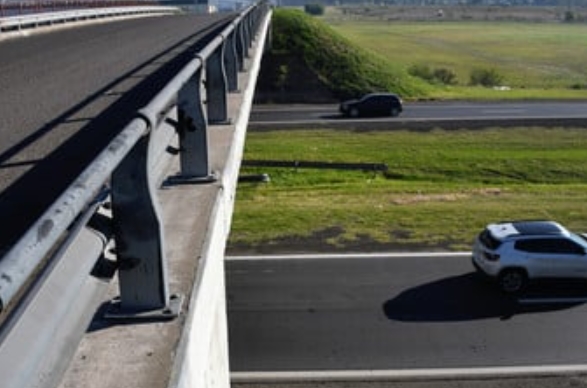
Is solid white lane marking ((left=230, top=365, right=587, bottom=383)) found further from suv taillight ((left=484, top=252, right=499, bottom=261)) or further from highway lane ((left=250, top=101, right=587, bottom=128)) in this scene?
highway lane ((left=250, top=101, right=587, bottom=128))

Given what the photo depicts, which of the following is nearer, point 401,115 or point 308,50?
point 401,115

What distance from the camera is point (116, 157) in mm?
3115

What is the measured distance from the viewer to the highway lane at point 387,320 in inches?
506

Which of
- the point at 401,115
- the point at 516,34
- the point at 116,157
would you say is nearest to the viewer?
the point at 116,157

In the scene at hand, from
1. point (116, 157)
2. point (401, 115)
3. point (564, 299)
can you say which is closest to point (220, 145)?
point (116, 157)

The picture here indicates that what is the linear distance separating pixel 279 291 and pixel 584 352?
5.94 m

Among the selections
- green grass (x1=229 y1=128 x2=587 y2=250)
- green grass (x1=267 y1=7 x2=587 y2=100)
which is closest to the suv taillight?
green grass (x1=229 y1=128 x2=587 y2=250)

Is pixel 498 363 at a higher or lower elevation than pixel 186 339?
lower

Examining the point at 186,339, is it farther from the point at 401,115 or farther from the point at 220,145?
the point at 401,115

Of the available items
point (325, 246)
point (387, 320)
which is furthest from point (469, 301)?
point (325, 246)

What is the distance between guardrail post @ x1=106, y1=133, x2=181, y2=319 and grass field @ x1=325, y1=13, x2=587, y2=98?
48.3 metres

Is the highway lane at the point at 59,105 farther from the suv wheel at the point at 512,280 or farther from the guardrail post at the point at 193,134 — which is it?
the suv wheel at the point at 512,280

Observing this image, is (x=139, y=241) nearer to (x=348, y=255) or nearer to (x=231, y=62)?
(x=231, y=62)

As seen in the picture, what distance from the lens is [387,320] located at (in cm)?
1435
